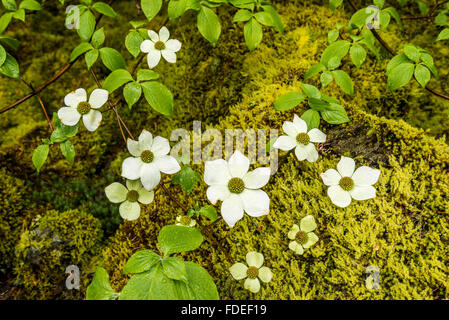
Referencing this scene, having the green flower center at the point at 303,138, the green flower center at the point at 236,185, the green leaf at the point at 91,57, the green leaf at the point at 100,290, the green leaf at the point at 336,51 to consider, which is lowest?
the green leaf at the point at 100,290

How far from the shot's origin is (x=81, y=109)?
1441 mm

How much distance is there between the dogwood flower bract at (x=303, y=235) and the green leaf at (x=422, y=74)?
0.83 m

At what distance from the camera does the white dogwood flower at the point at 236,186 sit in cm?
116

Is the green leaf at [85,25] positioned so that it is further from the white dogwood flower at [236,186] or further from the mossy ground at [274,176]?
the white dogwood flower at [236,186]

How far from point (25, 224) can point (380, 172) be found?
6.49 feet

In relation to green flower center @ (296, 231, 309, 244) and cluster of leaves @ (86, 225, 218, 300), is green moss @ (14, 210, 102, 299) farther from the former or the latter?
green flower center @ (296, 231, 309, 244)

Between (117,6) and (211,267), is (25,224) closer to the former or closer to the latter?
(211,267)

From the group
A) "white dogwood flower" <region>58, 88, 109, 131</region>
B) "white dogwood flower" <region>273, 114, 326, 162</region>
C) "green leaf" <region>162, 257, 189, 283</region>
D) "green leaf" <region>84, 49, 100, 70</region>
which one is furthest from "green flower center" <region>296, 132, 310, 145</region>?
"green leaf" <region>84, 49, 100, 70</region>

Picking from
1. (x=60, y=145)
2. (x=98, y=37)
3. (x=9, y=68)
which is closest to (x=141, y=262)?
(x=60, y=145)

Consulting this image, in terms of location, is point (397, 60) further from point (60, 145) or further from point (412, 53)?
point (60, 145)

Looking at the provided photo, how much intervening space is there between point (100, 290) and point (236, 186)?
65cm

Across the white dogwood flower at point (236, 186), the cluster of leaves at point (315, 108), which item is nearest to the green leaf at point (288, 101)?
the cluster of leaves at point (315, 108)

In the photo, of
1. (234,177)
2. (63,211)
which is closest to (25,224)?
(63,211)

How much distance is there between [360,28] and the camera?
5.13 ft
